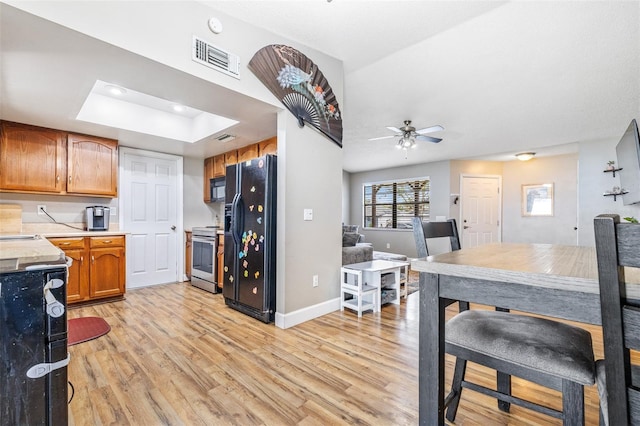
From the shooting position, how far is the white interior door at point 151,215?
4168 mm

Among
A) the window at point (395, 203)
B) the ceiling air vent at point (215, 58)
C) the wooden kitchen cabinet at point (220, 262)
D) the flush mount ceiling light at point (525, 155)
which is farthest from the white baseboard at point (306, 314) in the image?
the flush mount ceiling light at point (525, 155)

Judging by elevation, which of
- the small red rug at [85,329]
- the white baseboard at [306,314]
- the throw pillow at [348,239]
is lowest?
the small red rug at [85,329]

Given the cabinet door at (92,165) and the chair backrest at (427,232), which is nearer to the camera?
the chair backrest at (427,232)

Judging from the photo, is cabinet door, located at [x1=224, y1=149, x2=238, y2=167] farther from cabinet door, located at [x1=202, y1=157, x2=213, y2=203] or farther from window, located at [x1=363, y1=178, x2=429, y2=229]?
window, located at [x1=363, y1=178, x2=429, y2=229]

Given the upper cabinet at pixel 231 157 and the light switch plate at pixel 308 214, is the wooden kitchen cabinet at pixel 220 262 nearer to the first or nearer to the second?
the upper cabinet at pixel 231 157

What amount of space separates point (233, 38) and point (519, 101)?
340 cm

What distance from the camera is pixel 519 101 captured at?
11.6 feet

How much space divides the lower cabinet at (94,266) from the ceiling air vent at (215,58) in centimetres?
267

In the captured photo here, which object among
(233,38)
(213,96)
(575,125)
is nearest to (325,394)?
(213,96)

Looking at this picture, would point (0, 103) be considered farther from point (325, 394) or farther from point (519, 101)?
point (519, 101)

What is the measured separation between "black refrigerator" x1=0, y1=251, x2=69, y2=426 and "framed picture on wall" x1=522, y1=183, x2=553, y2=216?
765 cm

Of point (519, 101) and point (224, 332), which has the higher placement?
point (519, 101)

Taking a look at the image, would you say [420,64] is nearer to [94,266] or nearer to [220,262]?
[220,262]

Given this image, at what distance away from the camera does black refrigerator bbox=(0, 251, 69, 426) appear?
3.37ft
